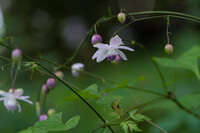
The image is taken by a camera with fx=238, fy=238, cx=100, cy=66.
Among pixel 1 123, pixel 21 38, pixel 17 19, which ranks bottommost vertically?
pixel 1 123

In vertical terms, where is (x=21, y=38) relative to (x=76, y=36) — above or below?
below

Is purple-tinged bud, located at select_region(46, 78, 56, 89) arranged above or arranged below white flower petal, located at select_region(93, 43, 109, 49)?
above

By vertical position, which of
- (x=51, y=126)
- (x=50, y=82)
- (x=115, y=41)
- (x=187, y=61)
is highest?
(x=50, y=82)

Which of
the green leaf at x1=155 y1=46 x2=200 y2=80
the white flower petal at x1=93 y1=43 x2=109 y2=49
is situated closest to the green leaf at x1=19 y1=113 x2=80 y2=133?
the white flower petal at x1=93 y1=43 x2=109 y2=49

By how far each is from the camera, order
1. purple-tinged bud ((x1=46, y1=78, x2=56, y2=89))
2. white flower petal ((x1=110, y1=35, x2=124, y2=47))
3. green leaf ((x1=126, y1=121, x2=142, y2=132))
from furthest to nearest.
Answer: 1. purple-tinged bud ((x1=46, y1=78, x2=56, y2=89))
2. white flower petal ((x1=110, y1=35, x2=124, y2=47))
3. green leaf ((x1=126, y1=121, x2=142, y2=132))

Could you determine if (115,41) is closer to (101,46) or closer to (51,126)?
(101,46)

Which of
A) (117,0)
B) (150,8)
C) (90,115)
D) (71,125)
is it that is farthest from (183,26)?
(71,125)

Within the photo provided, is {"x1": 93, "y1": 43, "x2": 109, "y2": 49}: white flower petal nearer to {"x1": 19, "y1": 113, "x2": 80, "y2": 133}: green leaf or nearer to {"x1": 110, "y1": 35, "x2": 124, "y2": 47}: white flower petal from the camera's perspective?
{"x1": 110, "y1": 35, "x2": 124, "y2": 47}: white flower petal

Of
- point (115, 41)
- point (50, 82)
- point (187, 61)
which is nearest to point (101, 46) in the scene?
point (115, 41)

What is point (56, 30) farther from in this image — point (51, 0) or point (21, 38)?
point (21, 38)

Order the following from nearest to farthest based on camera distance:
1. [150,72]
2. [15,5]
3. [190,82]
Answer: [190,82]
[150,72]
[15,5]

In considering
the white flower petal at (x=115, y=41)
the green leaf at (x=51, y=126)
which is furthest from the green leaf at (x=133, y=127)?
the white flower petal at (x=115, y=41)
